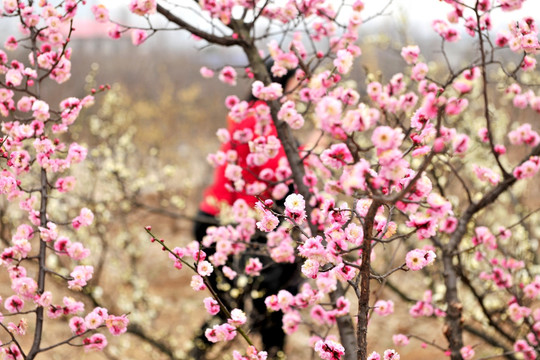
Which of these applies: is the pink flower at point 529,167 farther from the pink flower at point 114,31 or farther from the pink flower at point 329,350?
the pink flower at point 114,31

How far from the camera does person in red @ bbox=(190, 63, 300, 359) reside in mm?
2768

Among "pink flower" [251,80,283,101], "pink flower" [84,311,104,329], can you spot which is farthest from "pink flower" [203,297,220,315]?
"pink flower" [251,80,283,101]

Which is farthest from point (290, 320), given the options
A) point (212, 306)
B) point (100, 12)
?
point (100, 12)

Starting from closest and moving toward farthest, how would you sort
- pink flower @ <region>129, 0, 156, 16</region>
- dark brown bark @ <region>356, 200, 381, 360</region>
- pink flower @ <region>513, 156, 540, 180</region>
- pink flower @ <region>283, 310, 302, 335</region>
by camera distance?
dark brown bark @ <region>356, 200, 381, 360</region> → pink flower @ <region>513, 156, 540, 180</region> → pink flower @ <region>129, 0, 156, 16</region> → pink flower @ <region>283, 310, 302, 335</region>

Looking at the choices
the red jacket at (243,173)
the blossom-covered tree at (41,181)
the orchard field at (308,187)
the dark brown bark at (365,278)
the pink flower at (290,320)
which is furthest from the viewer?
the red jacket at (243,173)

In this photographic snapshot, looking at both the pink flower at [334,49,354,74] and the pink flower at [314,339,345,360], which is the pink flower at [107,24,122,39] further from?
the pink flower at [314,339,345,360]

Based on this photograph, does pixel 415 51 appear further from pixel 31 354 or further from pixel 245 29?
pixel 31 354

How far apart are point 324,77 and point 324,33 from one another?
797mm

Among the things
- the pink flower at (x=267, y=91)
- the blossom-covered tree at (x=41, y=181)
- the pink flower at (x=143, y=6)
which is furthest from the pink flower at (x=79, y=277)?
the pink flower at (x=143, y=6)

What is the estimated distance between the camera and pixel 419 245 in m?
4.88

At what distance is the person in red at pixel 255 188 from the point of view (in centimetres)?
277

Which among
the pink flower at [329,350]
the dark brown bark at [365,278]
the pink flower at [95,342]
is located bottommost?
the pink flower at [329,350]

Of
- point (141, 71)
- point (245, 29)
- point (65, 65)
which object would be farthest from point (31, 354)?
point (141, 71)

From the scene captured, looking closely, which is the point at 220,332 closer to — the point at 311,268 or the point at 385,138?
the point at 311,268
